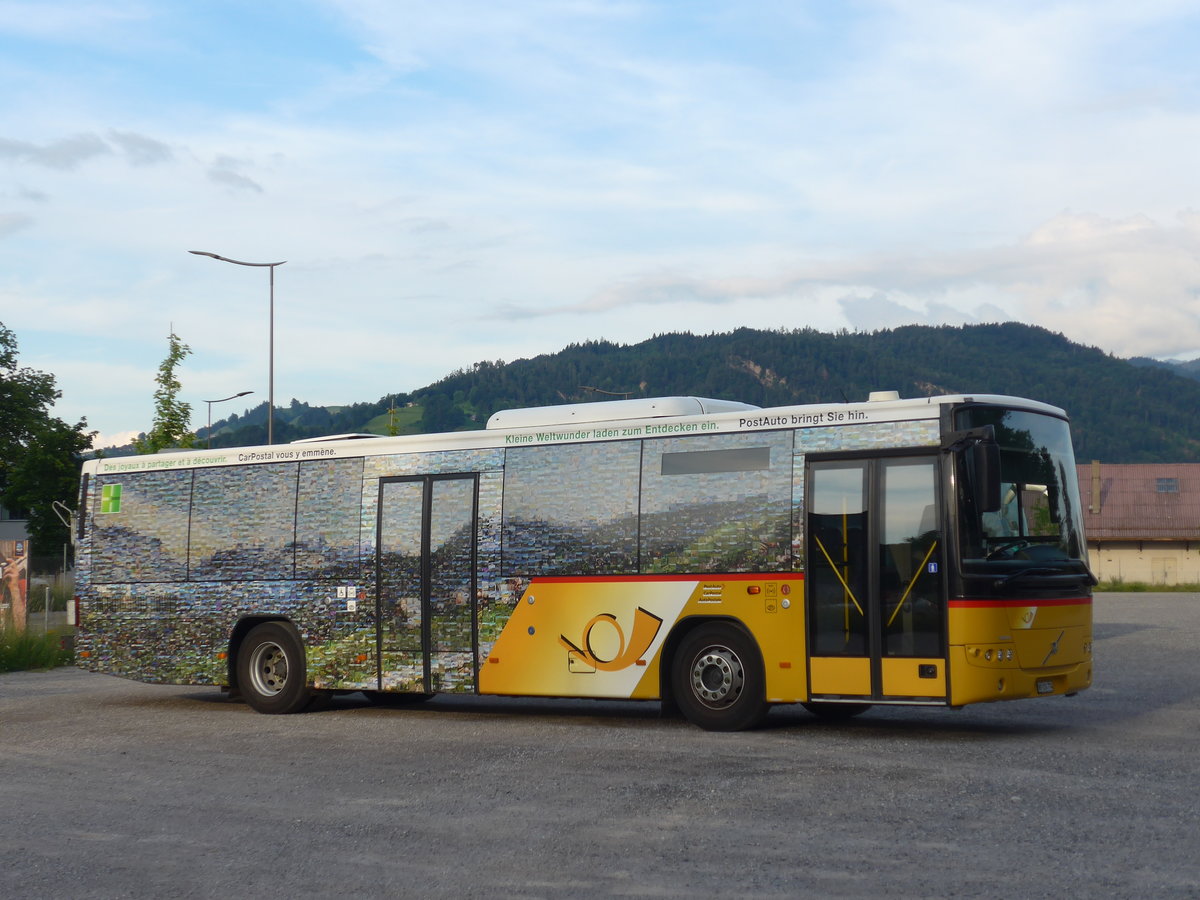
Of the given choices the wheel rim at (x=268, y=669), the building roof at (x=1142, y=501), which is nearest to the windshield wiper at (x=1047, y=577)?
the wheel rim at (x=268, y=669)

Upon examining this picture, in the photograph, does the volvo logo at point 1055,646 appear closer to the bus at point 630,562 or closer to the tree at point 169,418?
the bus at point 630,562

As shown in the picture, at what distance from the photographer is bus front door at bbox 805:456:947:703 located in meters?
12.4

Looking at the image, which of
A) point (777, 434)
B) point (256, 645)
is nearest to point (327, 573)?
point (256, 645)

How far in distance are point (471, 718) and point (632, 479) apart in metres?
3.35

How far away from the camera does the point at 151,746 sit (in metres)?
13.6

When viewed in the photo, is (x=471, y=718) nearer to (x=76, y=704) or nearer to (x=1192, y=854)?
(x=76, y=704)

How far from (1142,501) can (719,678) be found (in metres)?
78.4

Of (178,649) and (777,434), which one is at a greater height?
(777,434)

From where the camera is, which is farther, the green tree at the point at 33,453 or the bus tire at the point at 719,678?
the green tree at the point at 33,453

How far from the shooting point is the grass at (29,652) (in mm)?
24734

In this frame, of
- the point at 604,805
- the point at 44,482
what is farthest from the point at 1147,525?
the point at 604,805

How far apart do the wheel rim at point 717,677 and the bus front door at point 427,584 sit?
252 centimetres

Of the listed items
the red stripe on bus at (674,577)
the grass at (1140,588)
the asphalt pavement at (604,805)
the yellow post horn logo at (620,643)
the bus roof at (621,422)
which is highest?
the bus roof at (621,422)

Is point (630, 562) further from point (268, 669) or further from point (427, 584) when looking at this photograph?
point (268, 669)
